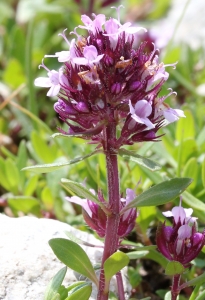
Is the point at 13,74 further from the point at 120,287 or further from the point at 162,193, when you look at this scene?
the point at 162,193

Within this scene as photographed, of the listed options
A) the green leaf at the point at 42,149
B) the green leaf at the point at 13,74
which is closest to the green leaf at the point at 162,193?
the green leaf at the point at 42,149

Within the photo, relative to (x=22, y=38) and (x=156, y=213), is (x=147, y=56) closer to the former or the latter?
(x=156, y=213)

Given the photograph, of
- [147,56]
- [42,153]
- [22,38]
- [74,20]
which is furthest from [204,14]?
[147,56]

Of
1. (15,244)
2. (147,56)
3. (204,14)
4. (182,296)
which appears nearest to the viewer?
(147,56)

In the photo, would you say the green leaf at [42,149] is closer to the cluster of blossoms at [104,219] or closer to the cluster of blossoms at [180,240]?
the cluster of blossoms at [104,219]

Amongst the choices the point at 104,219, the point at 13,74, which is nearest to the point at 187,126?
the point at 104,219
